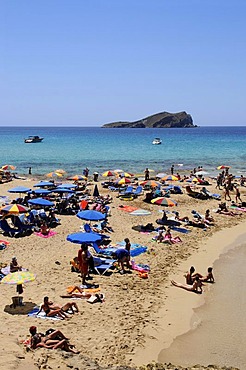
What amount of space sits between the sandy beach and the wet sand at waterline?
0.59 feet

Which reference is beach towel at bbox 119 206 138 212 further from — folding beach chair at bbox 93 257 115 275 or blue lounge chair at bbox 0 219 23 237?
folding beach chair at bbox 93 257 115 275

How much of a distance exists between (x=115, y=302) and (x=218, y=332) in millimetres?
2727

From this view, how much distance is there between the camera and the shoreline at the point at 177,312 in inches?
344

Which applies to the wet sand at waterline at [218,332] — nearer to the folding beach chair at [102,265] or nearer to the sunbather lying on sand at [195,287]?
the sunbather lying on sand at [195,287]

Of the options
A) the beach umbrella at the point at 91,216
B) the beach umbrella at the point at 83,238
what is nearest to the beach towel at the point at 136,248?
the beach umbrella at the point at 91,216

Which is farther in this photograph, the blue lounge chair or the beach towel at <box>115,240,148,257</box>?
the blue lounge chair

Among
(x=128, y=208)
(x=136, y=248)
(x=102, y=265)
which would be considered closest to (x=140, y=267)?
(x=102, y=265)

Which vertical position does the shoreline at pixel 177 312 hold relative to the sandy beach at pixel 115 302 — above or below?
below

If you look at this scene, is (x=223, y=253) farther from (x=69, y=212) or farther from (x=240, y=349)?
(x=69, y=212)

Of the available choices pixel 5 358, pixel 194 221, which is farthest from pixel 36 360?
pixel 194 221

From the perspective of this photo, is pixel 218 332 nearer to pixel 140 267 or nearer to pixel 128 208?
pixel 140 267

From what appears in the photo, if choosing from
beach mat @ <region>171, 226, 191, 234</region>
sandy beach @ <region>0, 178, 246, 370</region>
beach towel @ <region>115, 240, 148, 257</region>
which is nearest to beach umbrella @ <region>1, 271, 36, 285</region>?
sandy beach @ <region>0, 178, 246, 370</region>

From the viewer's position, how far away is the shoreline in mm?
8745

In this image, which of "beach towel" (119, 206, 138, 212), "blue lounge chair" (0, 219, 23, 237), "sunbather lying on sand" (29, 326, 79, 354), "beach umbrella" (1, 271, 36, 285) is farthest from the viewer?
"beach towel" (119, 206, 138, 212)
